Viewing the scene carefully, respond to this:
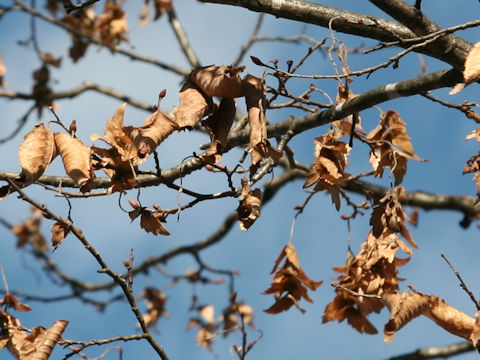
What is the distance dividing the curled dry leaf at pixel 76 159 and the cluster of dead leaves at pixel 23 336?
2.56 ft

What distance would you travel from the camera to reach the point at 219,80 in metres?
2.42

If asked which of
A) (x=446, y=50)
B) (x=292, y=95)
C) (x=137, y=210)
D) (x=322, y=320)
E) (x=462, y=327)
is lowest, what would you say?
(x=462, y=327)

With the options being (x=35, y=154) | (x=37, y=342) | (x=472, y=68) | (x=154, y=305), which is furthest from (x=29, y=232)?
(x=472, y=68)

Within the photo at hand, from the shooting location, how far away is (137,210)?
2705 mm

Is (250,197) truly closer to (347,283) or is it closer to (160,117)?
(160,117)

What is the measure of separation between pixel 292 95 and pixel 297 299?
3.39ft

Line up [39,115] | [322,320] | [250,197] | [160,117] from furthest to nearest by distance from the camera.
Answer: [39,115] → [322,320] → [250,197] → [160,117]

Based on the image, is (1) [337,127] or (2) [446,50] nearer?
(2) [446,50]

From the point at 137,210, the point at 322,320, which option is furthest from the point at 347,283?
the point at 137,210

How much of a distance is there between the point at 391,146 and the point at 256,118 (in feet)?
3.39

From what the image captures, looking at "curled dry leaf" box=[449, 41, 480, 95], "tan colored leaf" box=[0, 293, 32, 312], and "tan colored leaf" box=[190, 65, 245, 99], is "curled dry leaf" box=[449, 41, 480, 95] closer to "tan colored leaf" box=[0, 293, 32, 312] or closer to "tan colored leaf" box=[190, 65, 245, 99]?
"tan colored leaf" box=[190, 65, 245, 99]

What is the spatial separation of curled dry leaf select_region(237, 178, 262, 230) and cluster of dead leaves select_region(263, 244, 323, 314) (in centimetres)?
101

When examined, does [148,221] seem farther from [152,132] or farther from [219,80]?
[219,80]

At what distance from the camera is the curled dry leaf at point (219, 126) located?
2.51 meters
